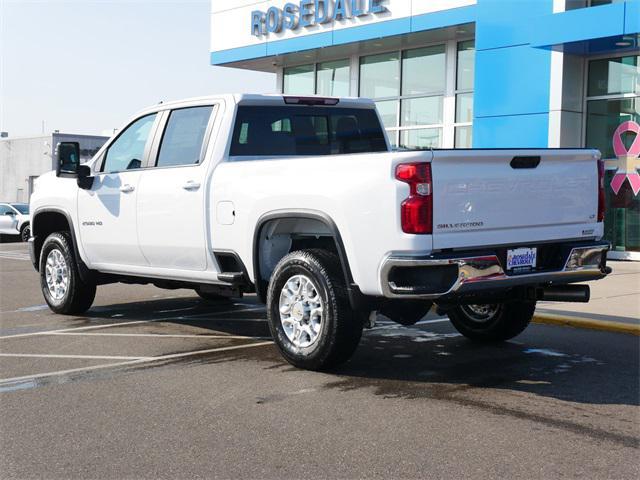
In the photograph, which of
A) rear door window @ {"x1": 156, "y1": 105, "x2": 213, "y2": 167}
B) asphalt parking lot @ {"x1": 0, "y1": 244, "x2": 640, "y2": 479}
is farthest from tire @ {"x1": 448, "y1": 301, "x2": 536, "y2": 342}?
rear door window @ {"x1": 156, "y1": 105, "x2": 213, "y2": 167}

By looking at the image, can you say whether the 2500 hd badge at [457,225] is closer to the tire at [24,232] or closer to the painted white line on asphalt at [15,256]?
the painted white line on asphalt at [15,256]

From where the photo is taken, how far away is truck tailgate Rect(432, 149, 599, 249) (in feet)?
19.1

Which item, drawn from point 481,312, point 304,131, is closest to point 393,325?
point 481,312

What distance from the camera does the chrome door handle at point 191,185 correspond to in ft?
24.5

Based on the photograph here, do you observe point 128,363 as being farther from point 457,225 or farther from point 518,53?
point 518,53

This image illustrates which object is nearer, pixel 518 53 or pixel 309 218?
pixel 309 218

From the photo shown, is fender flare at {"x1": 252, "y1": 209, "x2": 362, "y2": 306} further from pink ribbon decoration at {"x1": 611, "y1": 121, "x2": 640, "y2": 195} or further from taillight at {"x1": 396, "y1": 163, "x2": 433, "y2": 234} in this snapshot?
pink ribbon decoration at {"x1": 611, "y1": 121, "x2": 640, "y2": 195}

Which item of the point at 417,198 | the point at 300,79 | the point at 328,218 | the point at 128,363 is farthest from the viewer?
the point at 300,79

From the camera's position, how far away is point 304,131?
8055 millimetres

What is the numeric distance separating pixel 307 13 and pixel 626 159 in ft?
30.5

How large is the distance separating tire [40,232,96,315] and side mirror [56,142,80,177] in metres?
0.82

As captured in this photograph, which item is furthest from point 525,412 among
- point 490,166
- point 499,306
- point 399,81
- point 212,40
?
point 212,40

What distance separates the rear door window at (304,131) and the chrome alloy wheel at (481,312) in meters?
1.80

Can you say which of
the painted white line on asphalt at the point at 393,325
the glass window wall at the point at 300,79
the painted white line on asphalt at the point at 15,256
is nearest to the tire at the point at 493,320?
the painted white line on asphalt at the point at 393,325
